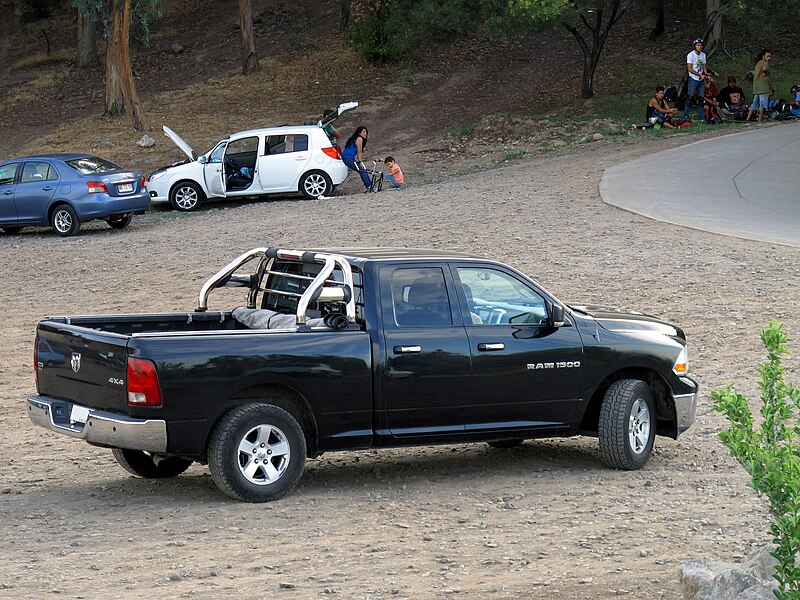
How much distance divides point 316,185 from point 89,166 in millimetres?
4915

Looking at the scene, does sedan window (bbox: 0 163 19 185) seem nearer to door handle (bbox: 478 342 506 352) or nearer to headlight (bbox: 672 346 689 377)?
door handle (bbox: 478 342 506 352)

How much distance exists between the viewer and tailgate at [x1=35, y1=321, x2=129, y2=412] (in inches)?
294

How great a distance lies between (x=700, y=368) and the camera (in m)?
11.6

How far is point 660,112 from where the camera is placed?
30.8 meters

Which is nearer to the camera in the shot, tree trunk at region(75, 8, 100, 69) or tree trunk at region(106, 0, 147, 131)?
tree trunk at region(106, 0, 147, 131)

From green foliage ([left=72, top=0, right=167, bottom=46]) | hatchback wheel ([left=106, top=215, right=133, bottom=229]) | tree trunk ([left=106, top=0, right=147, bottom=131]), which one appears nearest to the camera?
hatchback wheel ([left=106, top=215, right=133, bottom=229])

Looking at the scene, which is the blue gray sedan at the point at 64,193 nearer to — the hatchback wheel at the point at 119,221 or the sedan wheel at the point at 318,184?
the hatchback wheel at the point at 119,221

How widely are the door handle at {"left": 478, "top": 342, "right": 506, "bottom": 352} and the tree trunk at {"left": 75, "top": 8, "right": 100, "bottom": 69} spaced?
41.1m

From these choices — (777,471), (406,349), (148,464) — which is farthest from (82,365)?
(777,471)

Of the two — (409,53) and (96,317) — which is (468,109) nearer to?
(409,53)

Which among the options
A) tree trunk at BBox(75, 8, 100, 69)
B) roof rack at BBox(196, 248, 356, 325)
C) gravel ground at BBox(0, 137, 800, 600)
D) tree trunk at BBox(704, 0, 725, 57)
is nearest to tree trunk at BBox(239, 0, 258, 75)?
tree trunk at BBox(75, 8, 100, 69)

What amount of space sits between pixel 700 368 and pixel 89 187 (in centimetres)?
1379

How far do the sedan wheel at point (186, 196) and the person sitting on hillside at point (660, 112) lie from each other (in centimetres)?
1237

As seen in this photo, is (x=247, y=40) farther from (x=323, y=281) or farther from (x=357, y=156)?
(x=323, y=281)
